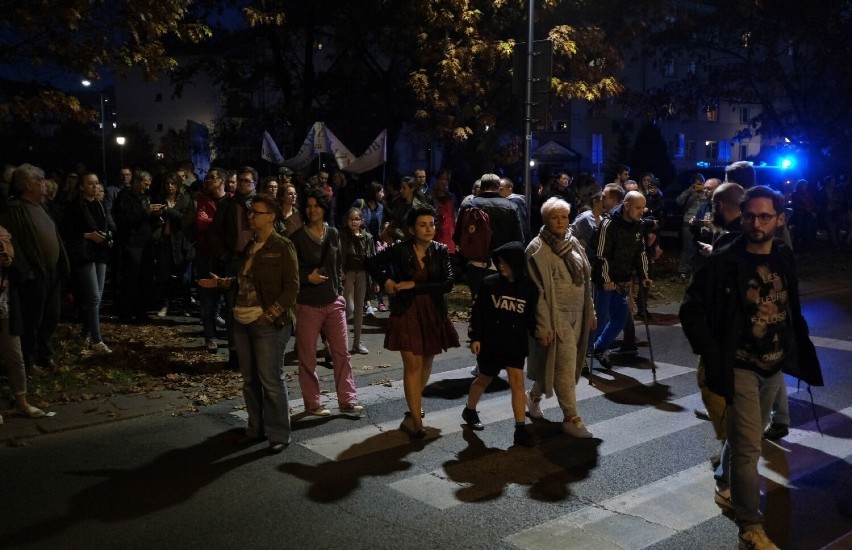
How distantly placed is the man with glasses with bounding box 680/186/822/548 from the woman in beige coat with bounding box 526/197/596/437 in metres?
2.20

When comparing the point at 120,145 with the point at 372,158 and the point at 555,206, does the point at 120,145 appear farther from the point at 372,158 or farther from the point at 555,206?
the point at 555,206

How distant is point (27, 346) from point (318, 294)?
9.42 feet

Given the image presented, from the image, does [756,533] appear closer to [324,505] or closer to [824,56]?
[324,505]

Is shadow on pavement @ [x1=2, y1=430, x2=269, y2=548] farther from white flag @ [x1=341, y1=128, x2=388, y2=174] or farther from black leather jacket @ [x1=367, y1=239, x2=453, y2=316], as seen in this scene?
white flag @ [x1=341, y1=128, x2=388, y2=174]

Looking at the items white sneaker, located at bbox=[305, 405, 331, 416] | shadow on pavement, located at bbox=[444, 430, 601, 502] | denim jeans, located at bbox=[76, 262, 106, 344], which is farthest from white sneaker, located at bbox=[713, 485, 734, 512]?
denim jeans, located at bbox=[76, 262, 106, 344]

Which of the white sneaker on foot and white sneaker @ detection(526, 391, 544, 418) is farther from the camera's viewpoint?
the white sneaker on foot

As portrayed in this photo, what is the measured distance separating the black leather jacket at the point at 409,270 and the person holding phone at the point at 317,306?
694mm

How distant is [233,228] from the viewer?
29.5 feet

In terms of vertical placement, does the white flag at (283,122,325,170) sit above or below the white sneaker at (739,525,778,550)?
above

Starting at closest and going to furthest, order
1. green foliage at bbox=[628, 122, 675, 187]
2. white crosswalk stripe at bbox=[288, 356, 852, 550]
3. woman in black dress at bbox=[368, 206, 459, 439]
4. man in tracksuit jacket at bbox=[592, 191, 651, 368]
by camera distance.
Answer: white crosswalk stripe at bbox=[288, 356, 852, 550]
woman in black dress at bbox=[368, 206, 459, 439]
man in tracksuit jacket at bbox=[592, 191, 651, 368]
green foliage at bbox=[628, 122, 675, 187]

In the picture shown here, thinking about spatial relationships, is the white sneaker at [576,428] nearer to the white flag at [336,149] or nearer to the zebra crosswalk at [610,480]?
the zebra crosswalk at [610,480]

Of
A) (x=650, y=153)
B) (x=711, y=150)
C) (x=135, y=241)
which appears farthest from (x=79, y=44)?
(x=711, y=150)

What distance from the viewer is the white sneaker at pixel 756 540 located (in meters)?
4.58

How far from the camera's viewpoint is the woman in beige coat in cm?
688
